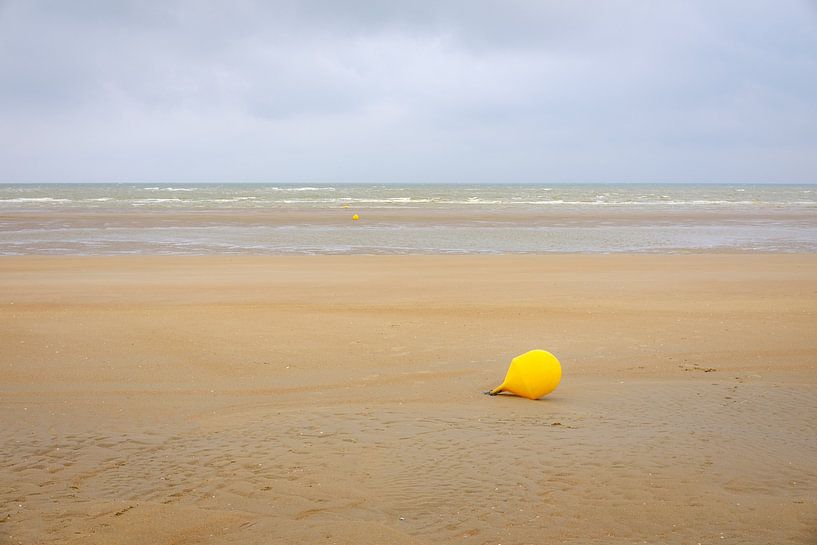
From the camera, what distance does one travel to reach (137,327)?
33.4 ft

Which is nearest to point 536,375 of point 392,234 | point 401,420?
point 401,420

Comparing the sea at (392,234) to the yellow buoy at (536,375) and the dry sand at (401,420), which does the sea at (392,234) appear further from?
the yellow buoy at (536,375)

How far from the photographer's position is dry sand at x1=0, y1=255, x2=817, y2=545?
436 cm

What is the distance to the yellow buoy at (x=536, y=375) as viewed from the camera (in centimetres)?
686

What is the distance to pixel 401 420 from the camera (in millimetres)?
6266

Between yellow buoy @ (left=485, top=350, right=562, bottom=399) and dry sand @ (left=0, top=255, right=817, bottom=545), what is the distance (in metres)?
0.18

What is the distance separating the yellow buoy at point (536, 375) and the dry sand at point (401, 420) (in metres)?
0.18

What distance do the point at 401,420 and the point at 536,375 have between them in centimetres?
139

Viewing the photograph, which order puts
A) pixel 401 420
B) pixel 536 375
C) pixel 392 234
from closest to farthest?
pixel 401 420, pixel 536 375, pixel 392 234

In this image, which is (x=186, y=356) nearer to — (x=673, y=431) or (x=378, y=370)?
(x=378, y=370)

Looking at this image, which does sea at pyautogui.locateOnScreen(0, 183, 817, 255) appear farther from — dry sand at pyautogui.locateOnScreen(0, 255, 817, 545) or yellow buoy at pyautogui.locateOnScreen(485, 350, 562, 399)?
yellow buoy at pyautogui.locateOnScreen(485, 350, 562, 399)

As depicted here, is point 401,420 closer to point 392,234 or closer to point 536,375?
point 536,375

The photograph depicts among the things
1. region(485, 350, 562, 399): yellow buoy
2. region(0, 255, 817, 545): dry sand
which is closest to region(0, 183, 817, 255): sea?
region(0, 255, 817, 545): dry sand

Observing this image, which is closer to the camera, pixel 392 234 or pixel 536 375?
pixel 536 375
